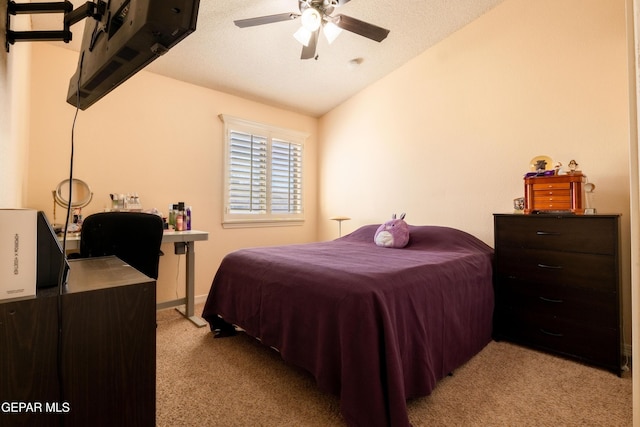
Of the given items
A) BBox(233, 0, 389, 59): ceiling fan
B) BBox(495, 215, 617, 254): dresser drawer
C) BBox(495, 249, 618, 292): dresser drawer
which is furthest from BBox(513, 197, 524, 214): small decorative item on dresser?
BBox(233, 0, 389, 59): ceiling fan

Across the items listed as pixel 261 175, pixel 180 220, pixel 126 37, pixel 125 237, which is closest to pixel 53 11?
pixel 126 37

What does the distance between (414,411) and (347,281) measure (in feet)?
2.42

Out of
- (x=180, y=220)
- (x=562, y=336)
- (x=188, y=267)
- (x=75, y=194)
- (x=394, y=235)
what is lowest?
(x=562, y=336)

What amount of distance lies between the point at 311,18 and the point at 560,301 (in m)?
2.63

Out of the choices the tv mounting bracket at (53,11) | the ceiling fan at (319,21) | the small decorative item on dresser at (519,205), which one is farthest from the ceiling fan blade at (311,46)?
the small decorative item on dresser at (519,205)

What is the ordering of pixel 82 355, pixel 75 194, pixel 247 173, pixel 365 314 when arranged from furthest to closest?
pixel 247 173 < pixel 75 194 < pixel 365 314 < pixel 82 355

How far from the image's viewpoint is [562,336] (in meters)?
2.02

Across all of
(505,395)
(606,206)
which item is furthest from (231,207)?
(606,206)

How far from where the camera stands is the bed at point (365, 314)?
1306 millimetres

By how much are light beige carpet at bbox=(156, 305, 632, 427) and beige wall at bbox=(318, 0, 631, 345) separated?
2.44 ft

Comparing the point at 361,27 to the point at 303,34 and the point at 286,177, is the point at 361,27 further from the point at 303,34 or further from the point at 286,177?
the point at 286,177

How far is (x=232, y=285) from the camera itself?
2215 mm

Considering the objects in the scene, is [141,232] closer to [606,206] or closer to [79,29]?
[79,29]

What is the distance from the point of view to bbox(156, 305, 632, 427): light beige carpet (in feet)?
4.75
